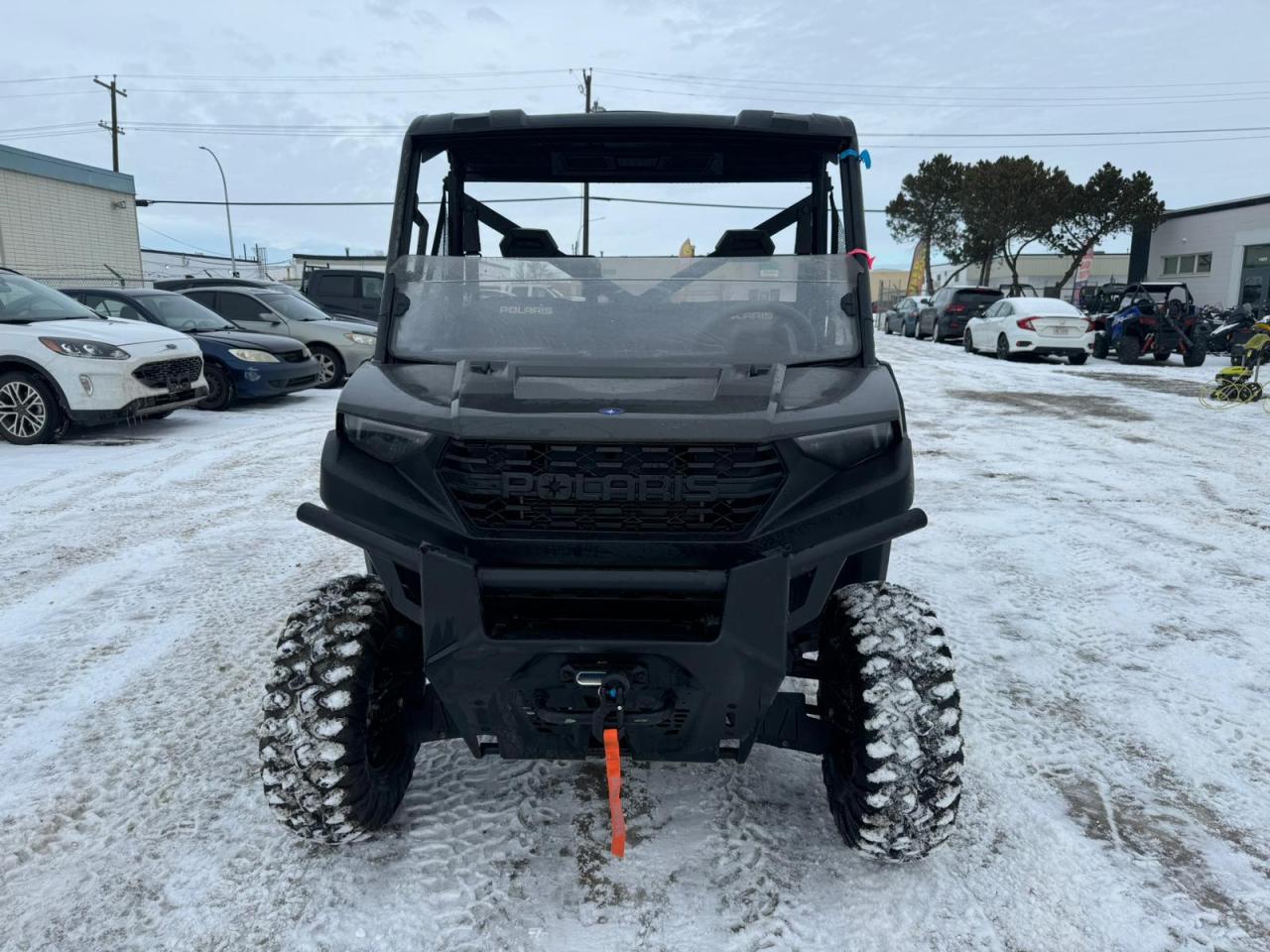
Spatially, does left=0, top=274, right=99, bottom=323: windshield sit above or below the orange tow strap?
above

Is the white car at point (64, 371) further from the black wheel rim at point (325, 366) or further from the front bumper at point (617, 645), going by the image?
the front bumper at point (617, 645)

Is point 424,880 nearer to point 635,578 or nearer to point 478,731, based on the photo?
point 478,731

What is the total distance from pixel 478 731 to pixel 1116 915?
174cm

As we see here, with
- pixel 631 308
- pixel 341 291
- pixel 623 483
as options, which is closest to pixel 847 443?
pixel 623 483

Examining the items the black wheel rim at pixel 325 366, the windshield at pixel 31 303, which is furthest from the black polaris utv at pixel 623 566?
the black wheel rim at pixel 325 366

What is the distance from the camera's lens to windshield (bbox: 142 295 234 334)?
11188mm

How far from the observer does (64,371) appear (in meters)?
8.40

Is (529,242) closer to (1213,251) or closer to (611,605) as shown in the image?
(611,605)

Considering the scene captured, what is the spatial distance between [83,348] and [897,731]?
8.81m

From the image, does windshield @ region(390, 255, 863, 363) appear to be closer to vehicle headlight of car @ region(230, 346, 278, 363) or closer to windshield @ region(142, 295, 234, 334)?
vehicle headlight of car @ region(230, 346, 278, 363)

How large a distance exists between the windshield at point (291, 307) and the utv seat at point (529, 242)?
438 inches

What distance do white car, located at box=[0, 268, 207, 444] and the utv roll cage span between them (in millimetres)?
6720

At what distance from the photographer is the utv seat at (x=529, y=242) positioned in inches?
130

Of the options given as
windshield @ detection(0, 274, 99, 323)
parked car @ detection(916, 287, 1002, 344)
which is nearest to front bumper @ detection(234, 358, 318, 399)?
windshield @ detection(0, 274, 99, 323)
